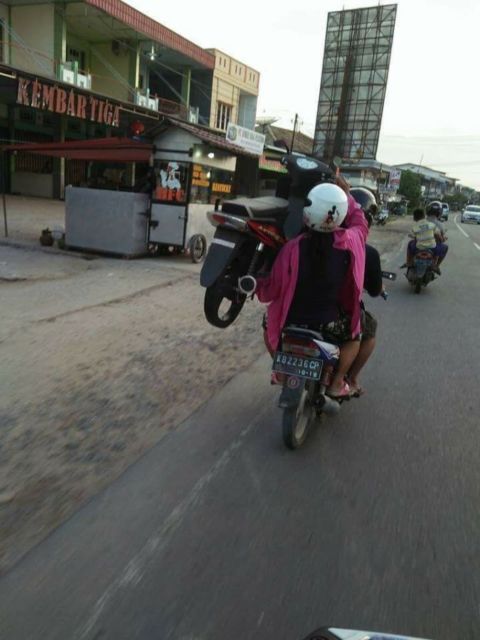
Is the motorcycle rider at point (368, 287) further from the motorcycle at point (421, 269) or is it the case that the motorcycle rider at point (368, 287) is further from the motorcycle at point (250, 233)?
the motorcycle at point (421, 269)

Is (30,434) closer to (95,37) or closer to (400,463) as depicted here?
(400,463)

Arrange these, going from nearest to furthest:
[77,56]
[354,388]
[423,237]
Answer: [354,388], [423,237], [77,56]

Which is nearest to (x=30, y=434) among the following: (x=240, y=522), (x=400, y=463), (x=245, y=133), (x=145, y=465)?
(x=145, y=465)

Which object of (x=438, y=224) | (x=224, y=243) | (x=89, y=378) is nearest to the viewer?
(x=224, y=243)

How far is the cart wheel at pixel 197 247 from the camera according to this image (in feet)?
35.9

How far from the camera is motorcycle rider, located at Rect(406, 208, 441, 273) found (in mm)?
9977

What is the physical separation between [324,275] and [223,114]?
37989 millimetres

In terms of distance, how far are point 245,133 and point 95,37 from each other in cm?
2239

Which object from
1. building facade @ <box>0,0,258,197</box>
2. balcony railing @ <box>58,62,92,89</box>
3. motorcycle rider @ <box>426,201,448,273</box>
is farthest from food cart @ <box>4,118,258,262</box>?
balcony railing @ <box>58,62,92,89</box>

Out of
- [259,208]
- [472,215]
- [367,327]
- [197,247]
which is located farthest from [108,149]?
[472,215]

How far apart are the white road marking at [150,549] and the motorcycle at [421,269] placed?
7.64 m

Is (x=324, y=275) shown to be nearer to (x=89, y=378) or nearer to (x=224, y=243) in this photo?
(x=224, y=243)

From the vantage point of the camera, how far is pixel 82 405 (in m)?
4.07

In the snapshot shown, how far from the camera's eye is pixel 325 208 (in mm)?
3049
